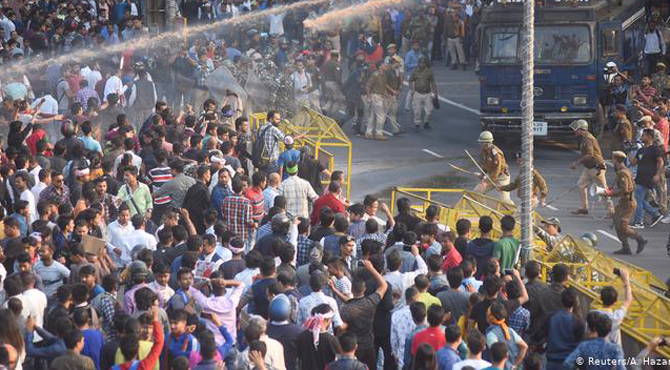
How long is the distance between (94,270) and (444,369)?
12.4ft

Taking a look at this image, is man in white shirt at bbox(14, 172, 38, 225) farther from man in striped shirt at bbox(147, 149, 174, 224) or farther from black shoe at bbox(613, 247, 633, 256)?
black shoe at bbox(613, 247, 633, 256)

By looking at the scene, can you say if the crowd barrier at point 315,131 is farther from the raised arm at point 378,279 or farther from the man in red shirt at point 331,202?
the raised arm at point 378,279

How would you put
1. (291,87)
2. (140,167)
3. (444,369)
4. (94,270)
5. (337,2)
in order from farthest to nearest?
(337,2)
(291,87)
(140,167)
(94,270)
(444,369)

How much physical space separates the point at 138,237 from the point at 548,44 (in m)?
13.8

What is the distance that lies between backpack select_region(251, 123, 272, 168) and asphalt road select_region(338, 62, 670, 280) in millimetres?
3489

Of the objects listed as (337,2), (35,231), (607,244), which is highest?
(337,2)

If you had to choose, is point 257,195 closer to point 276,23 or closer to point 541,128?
point 541,128

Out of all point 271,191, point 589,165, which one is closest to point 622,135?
point 589,165

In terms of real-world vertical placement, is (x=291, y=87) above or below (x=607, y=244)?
above

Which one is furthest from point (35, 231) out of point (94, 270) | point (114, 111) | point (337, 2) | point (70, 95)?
point (337, 2)

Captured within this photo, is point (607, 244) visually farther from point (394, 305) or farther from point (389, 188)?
point (394, 305)

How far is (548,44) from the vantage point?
27.2 meters

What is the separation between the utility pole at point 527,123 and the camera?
1569cm

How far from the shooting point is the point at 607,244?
21188 millimetres
